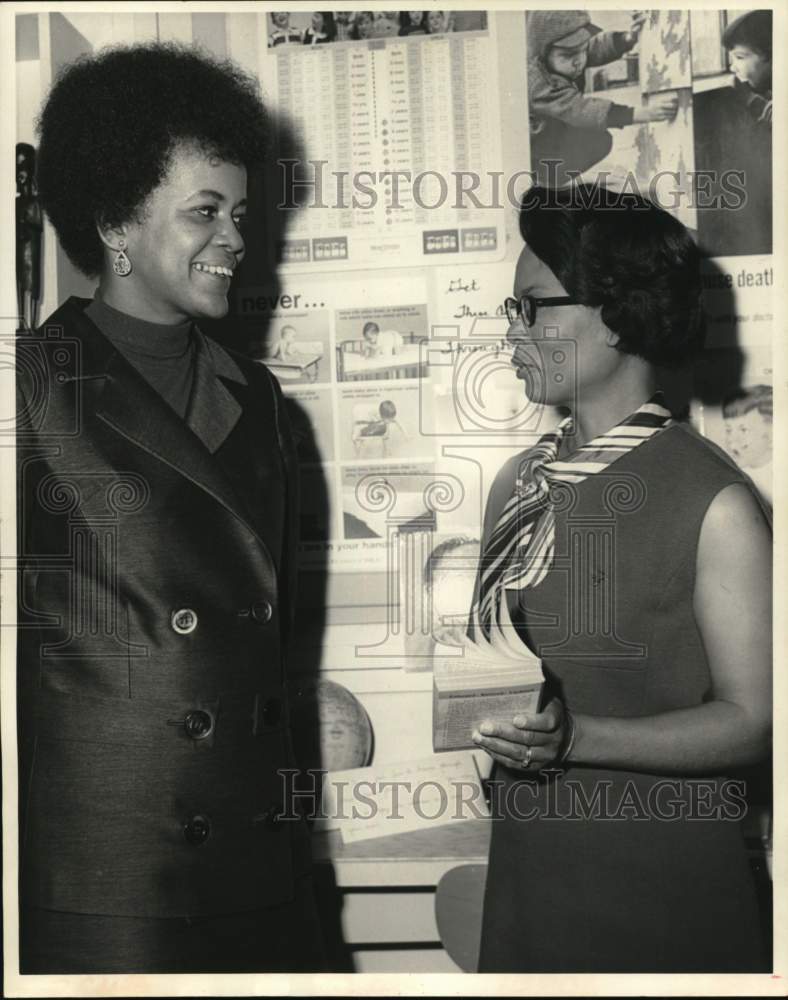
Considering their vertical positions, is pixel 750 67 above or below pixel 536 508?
above

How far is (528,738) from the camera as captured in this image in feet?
4.25

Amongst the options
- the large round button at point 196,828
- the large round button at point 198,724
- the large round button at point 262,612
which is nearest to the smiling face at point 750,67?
the large round button at point 262,612

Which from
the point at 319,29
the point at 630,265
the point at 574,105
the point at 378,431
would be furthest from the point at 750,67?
the point at 378,431

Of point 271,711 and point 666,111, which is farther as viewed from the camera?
point 666,111

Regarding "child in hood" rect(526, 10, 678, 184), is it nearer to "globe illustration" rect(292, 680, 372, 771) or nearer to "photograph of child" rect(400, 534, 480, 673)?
"photograph of child" rect(400, 534, 480, 673)

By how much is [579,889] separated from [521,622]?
1.15ft

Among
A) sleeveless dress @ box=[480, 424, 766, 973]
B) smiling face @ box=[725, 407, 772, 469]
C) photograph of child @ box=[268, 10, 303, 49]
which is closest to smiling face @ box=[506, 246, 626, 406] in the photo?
sleeveless dress @ box=[480, 424, 766, 973]

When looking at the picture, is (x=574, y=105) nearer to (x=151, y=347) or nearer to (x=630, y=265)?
(x=630, y=265)

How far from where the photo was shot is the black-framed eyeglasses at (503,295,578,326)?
142 cm

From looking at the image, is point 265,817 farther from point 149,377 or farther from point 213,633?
point 149,377

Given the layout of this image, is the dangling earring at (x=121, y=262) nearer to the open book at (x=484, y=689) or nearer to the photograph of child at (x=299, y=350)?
the photograph of child at (x=299, y=350)

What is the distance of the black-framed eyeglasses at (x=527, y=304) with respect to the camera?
142 cm

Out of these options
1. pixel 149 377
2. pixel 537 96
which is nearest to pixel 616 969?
pixel 149 377

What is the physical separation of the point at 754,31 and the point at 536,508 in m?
0.72
